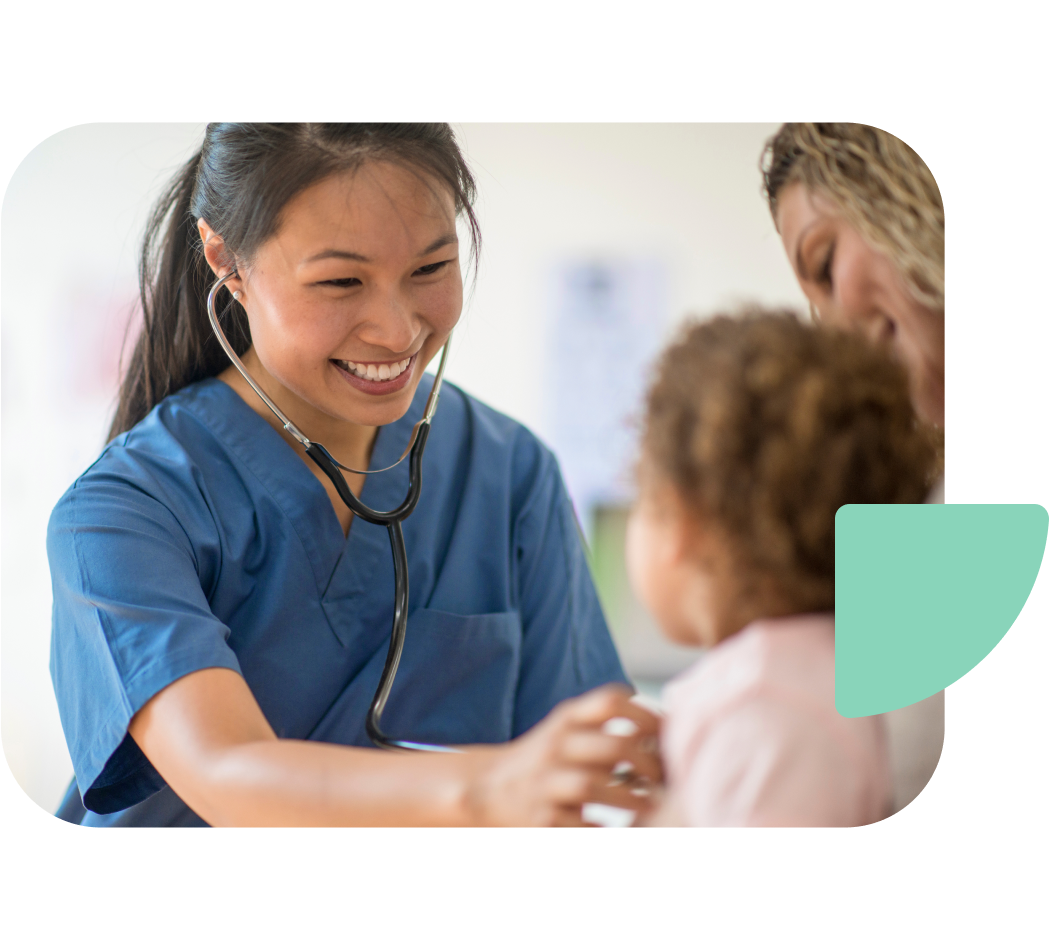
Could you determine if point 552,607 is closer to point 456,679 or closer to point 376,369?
point 456,679

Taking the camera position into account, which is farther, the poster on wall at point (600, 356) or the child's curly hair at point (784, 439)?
the poster on wall at point (600, 356)

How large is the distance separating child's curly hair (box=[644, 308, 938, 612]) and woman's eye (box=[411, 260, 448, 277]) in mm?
269

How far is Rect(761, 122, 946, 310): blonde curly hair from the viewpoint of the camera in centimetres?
96

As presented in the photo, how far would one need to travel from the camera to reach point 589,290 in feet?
3.23

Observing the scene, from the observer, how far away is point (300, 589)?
1020 mm

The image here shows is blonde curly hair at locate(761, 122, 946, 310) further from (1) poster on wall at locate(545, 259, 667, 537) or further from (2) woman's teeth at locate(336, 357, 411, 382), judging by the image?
(2) woman's teeth at locate(336, 357, 411, 382)

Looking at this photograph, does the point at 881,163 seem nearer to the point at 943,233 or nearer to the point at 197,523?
the point at 943,233

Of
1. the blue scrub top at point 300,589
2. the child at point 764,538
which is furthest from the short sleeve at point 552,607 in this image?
the child at point 764,538

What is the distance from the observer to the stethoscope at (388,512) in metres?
1.00

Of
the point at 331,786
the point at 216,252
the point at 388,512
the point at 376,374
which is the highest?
the point at 216,252

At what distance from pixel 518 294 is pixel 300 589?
35cm

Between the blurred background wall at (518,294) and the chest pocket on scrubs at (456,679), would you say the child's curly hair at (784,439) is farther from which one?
the chest pocket on scrubs at (456,679)

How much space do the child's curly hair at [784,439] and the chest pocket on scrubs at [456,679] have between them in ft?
1.08

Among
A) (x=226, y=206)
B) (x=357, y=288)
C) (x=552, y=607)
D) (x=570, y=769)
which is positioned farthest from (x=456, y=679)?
(x=226, y=206)
